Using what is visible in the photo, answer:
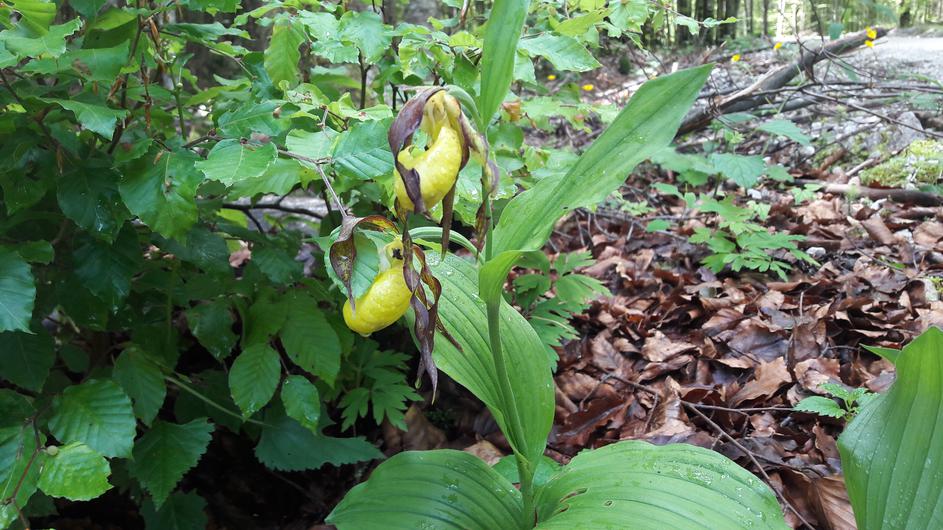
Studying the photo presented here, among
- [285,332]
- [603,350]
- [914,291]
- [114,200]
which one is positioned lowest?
[603,350]

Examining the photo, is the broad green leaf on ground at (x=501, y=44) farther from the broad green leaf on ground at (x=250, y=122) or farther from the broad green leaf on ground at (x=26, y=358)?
the broad green leaf on ground at (x=26, y=358)

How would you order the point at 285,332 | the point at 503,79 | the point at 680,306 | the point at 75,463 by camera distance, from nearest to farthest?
the point at 503,79 < the point at 75,463 < the point at 285,332 < the point at 680,306

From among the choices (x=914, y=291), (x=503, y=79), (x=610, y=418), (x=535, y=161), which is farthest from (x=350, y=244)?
(x=914, y=291)

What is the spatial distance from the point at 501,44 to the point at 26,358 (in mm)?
1223

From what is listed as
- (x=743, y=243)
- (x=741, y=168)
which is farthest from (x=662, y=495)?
(x=741, y=168)

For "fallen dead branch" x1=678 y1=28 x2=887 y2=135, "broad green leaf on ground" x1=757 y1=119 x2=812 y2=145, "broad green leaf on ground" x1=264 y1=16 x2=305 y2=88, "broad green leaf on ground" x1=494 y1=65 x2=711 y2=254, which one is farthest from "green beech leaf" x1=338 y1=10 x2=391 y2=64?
"fallen dead branch" x1=678 y1=28 x2=887 y2=135

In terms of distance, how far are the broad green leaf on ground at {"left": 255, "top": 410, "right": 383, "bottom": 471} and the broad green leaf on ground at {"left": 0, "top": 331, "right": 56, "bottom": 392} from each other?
0.53 metres

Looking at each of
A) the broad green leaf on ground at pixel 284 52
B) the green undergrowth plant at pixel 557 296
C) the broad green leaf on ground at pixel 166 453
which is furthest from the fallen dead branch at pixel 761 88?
the broad green leaf on ground at pixel 166 453

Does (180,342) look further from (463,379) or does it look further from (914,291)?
(914,291)

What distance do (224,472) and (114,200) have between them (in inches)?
45.9

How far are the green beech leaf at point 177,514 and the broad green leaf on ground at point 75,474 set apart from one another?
594 millimetres

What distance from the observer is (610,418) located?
1.81 m

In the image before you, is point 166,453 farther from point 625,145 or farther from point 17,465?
point 625,145

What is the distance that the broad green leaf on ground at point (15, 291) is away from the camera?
1013mm
